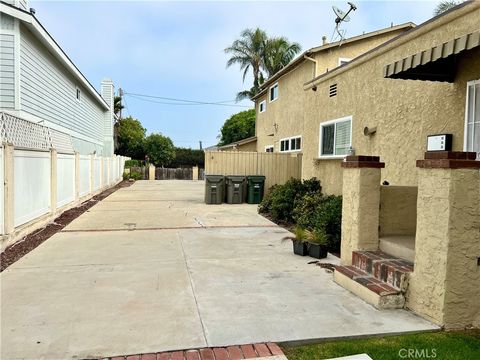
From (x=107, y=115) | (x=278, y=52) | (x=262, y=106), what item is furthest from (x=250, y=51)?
(x=107, y=115)

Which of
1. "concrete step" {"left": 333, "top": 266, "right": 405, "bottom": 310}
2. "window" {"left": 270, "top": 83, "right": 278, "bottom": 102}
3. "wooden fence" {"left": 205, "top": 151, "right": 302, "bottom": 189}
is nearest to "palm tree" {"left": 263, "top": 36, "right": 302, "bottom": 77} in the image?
"window" {"left": 270, "top": 83, "right": 278, "bottom": 102}

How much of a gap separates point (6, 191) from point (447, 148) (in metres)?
7.20

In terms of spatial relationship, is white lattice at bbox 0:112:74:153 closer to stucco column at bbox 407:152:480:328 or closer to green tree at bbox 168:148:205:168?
stucco column at bbox 407:152:480:328

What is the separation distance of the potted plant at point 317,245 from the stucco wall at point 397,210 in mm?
1303

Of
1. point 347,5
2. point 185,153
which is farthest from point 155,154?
point 347,5

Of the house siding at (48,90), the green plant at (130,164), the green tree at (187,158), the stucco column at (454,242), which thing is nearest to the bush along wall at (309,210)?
the stucco column at (454,242)

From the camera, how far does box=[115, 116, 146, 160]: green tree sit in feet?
133

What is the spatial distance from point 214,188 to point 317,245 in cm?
836

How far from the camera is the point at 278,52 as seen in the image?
1246 inches

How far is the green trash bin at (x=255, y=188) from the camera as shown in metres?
14.6

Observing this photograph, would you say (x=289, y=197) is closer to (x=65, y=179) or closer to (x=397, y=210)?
(x=397, y=210)

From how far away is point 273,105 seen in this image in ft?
63.9

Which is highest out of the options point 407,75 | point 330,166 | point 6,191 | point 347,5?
point 347,5

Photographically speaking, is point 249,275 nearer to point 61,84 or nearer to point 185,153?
point 61,84
